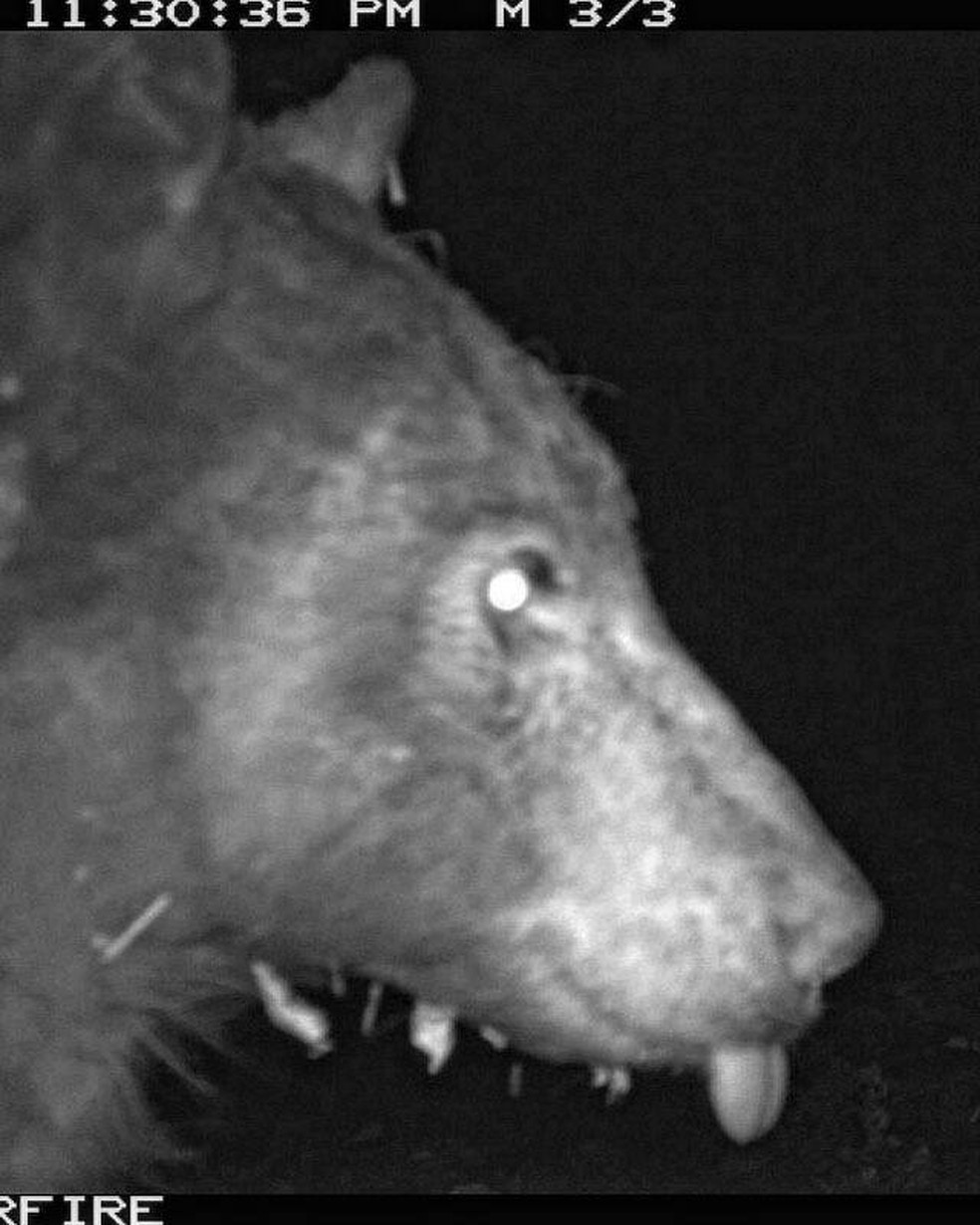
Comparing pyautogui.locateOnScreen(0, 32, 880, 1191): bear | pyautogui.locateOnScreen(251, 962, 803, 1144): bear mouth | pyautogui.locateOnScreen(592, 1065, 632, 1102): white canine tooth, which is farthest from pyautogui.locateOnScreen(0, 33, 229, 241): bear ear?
pyautogui.locateOnScreen(592, 1065, 632, 1102): white canine tooth

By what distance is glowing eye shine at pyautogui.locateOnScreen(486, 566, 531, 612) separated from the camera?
1.57m

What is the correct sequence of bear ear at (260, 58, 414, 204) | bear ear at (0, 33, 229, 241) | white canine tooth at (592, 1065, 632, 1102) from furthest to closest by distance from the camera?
bear ear at (260, 58, 414, 204)
white canine tooth at (592, 1065, 632, 1102)
bear ear at (0, 33, 229, 241)

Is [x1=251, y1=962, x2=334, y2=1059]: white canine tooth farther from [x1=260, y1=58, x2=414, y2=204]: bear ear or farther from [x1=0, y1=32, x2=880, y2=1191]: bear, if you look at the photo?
[x1=260, y1=58, x2=414, y2=204]: bear ear

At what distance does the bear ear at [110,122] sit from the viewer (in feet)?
4.43

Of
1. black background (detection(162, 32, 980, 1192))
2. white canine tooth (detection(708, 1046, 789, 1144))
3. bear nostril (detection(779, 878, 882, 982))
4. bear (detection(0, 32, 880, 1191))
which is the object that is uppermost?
bear (detection(0, 32, 880, 1191))

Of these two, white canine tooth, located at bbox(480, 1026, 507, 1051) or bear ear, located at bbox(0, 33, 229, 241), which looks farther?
white canine tooth, located at bbox(480, 1026, 507, 1051)

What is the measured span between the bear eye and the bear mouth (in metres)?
0.36

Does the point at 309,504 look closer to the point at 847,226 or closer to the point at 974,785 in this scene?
the point at 847,226

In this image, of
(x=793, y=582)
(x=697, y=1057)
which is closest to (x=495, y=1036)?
(x=697, y=1057)

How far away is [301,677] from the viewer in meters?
1.52

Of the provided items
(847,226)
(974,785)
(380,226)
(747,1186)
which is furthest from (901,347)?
(380,226)

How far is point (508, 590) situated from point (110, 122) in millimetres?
473

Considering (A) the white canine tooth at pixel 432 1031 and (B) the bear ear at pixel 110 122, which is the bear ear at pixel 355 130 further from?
(A) the white canine tooth at pixel 432 1031

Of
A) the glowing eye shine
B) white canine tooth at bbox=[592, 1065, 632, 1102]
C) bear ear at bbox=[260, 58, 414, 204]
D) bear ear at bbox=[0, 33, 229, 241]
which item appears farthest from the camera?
bear ear at bbox=[260, 58, 414, 204]
